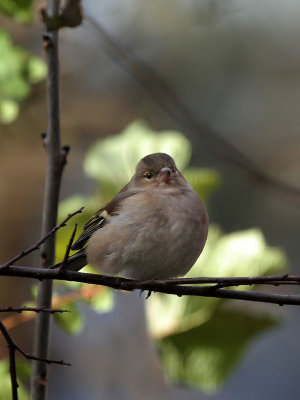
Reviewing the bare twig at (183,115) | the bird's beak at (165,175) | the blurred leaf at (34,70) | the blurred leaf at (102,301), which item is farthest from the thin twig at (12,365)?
the blurred leaf at (34,70)

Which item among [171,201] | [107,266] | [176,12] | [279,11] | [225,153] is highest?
[279,11]

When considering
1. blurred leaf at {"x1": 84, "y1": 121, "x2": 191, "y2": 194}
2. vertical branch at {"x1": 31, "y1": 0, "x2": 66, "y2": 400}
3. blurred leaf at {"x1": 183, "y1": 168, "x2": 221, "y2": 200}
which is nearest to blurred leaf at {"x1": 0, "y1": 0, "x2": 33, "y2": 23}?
vertical branch at {"x1": 31, "y1": 0, "x2": 66, "y2": 400}

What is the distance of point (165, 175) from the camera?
244 centimetres

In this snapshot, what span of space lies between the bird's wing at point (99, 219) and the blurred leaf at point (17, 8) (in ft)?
2.61

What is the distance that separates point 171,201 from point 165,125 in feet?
15.4

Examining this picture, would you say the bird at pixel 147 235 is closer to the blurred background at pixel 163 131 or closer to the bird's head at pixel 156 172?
the bird's head at pixel 156 172

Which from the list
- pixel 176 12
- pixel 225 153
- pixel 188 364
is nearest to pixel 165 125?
pixel 176 12

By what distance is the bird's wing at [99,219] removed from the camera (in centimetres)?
233

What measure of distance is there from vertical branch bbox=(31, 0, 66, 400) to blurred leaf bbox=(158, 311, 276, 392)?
1.32ft

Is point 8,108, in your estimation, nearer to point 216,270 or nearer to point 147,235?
point 147,235

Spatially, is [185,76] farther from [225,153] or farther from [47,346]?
[47,346]

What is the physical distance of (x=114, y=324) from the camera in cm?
656

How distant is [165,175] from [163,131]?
1665 millimetres

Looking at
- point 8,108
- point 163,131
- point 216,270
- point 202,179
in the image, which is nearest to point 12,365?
point 216,270
